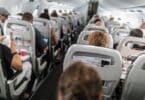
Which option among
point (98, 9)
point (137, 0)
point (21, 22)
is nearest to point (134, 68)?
point (21, 22)

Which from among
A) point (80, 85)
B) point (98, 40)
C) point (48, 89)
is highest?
point (80, 85)

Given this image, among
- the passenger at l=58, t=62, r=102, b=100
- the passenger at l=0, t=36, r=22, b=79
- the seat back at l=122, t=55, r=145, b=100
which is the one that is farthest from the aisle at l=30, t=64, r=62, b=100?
the passenger at l=58, t=62, r=102, b=100

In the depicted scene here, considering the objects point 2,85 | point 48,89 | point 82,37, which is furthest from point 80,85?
point 48,89

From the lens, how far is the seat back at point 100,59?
358cm

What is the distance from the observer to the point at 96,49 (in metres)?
3.58

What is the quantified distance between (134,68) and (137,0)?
8950 mm

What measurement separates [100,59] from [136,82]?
512 millimetres

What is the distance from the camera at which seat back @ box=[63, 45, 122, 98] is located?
3.58 m

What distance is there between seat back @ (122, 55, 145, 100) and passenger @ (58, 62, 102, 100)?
6.42 feet

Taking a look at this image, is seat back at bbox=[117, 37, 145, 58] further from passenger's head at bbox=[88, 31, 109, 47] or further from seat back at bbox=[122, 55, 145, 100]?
seat back at bbox=[122, 55, 145, 100]

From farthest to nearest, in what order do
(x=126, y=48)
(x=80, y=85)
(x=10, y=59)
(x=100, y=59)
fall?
(x=126, y=48) → (x=10, y=59) → (x=100, y=59) → (x=80, y=85)

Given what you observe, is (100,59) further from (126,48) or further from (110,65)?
(126,48)

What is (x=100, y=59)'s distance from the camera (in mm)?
3664

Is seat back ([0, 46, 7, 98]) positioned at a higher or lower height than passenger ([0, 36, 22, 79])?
lower
